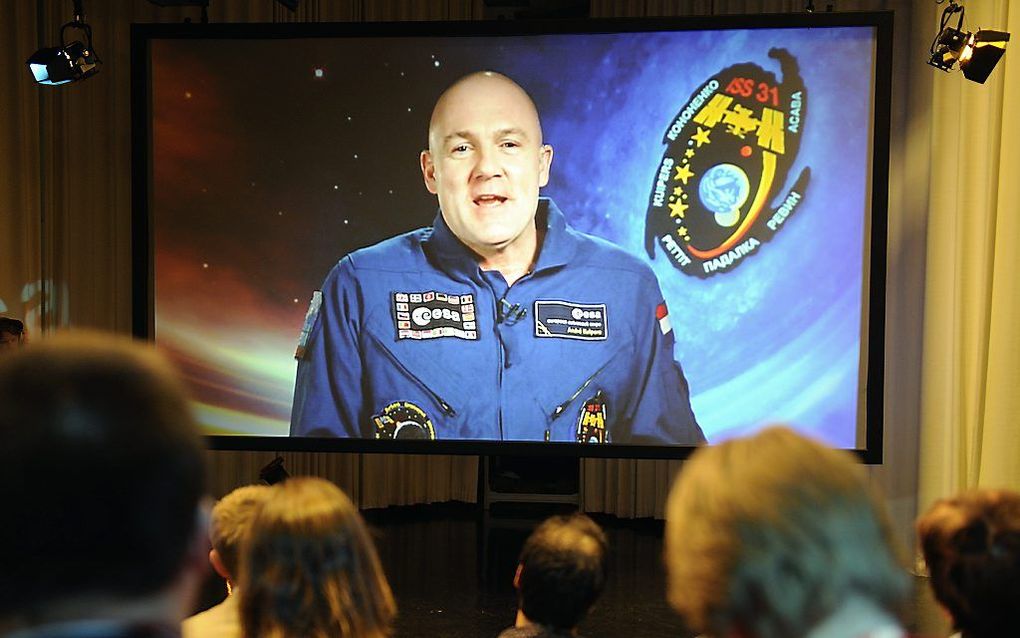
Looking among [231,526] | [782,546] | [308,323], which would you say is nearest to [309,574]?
[231,526]

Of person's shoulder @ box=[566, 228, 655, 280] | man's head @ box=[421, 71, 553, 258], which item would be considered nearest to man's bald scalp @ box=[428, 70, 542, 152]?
man's head @ box=[421, 71, 553, 258]

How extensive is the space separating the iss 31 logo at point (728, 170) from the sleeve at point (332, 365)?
4.73ft

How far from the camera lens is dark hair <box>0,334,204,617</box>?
0.60m

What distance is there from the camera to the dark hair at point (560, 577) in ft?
6.17

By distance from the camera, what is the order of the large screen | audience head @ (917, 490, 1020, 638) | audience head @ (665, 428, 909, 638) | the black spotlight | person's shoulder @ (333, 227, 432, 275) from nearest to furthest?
audience head @ (665, 428, 909, 638) → audience head @ (917, 490, 1020, 638) → the large screen → person's shoulder @ (333, 227, 432, 275) → the black spotlight

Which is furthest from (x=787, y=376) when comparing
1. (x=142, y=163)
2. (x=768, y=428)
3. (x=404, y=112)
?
(x=768, y=428)

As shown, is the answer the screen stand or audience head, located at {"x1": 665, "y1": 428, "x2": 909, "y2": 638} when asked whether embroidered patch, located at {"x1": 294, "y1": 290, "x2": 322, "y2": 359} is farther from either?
audience head, located at {"x1": 665, "y1": 428, "x2": 909, "y2": 638}

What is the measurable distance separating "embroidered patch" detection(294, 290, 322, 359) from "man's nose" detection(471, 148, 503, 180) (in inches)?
37.2

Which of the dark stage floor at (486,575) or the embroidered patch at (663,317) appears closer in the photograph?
the dark stage floor at (486,575)

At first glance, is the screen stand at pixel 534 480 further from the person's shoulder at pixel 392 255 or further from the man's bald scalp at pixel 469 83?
the man's bald scalp at pixel 469 83

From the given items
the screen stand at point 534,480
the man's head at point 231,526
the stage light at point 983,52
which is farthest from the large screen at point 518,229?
the man's head at point 231,526

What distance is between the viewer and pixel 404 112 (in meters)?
4.66

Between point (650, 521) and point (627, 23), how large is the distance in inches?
120

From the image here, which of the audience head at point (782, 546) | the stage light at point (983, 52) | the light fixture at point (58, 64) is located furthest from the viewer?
the light fixture at point (58, 64)
